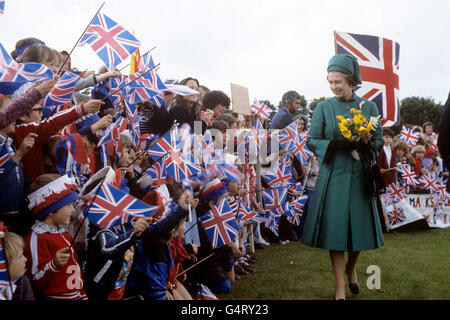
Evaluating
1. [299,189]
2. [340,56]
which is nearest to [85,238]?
[340,56]

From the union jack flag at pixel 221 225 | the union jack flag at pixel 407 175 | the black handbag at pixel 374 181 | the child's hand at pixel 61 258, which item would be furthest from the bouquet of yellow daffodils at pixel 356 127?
the union jack flag at pixel 407 175

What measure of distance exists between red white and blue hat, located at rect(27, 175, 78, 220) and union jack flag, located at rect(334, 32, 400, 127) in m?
3.31

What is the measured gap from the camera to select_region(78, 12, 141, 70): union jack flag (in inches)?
120

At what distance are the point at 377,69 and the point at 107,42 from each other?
119 inches

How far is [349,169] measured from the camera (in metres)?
3.75

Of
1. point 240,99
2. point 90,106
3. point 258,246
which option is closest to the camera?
point 90,106

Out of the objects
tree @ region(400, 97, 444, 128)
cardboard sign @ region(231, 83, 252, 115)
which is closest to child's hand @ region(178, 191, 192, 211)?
cardboard sign @ region(231, 83, 252, 115)

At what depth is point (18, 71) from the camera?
252cm

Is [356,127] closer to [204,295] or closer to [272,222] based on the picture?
[204,295]

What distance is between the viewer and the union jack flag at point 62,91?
8.55 feet

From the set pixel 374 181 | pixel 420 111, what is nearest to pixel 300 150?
pixel 374 181

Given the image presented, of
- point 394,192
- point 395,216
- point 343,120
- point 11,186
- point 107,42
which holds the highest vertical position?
point 107,42

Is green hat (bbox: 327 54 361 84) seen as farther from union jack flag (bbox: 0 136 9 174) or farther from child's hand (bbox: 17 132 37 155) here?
union jack flag (bbox: 0 136 9 174)
